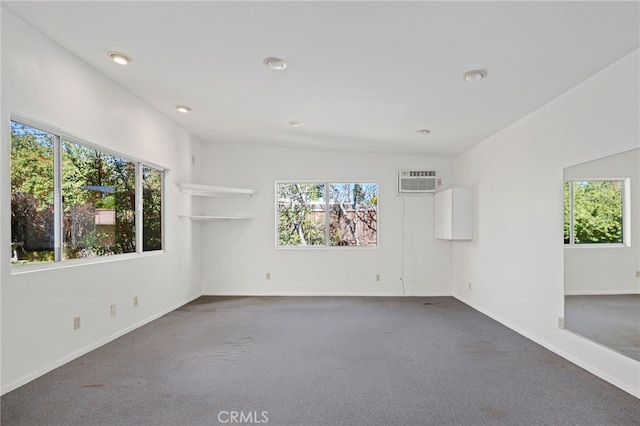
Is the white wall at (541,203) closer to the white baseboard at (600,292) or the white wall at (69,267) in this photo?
the white baseboard at (600,292)

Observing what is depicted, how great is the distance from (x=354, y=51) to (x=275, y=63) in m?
0.68

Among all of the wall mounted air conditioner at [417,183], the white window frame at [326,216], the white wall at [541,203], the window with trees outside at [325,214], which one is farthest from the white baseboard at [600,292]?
the window with trees outside at [325,214]

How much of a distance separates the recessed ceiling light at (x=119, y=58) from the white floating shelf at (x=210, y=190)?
211 cm

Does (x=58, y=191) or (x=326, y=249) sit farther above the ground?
(x=58, y=191)

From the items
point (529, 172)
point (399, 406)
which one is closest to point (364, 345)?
point (399, 406)

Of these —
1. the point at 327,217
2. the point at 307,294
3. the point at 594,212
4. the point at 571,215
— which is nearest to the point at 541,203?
the point at 571,215

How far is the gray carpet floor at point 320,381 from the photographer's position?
6.96 ft

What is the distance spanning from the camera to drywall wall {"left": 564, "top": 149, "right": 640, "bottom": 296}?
2.44 m

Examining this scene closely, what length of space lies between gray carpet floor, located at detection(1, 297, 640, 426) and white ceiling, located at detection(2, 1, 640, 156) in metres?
2.45

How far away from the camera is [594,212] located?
2869 mm

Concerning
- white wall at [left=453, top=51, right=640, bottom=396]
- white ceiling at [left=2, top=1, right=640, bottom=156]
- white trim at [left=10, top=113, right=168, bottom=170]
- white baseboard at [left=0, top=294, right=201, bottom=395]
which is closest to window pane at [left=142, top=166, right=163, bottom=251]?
white trim at [left=10, top=113, right=168, bottom=170]

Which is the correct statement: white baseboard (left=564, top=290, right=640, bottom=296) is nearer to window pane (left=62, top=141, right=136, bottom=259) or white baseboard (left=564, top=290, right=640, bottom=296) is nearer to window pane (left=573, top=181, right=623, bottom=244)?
window pane (left=573, top=181, right=623, bottom=244)

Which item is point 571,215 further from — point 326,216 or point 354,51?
point 326,216

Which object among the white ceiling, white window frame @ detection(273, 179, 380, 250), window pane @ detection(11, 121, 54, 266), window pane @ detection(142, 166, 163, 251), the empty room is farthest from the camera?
white window frame @ detection(273, 179, 380, 250)
